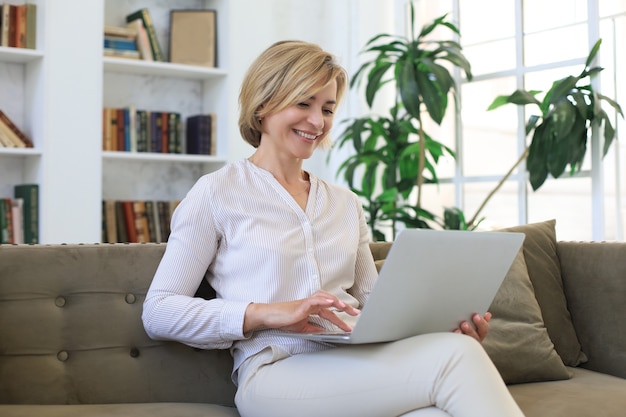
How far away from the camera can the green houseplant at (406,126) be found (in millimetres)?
3756

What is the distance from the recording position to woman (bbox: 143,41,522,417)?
5.23ft

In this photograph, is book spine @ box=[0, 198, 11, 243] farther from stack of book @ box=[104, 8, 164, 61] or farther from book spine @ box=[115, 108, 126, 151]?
stack of book @ box=[104, 8, 164, 61]

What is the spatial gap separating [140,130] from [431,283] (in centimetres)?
300

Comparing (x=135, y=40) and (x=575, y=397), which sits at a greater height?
(x=135, y=40)

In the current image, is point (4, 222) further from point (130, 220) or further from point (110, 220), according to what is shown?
point (130, 220)

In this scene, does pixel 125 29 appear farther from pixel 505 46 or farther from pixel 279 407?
pixel 279 407

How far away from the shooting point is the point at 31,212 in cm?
400

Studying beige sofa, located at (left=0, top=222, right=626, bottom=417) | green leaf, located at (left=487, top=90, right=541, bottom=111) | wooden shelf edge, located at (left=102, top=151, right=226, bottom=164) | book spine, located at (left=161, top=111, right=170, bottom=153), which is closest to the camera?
beige sofa, located at (left=0, top=222, right=626, bottom=417)

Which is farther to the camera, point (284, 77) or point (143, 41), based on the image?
point (143, 41)

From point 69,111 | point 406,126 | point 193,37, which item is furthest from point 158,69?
point 406,126

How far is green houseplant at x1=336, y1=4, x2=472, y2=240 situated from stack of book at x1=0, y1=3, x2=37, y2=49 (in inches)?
60.9

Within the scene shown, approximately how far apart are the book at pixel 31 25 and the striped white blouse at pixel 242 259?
Answer: 2371 millimetres

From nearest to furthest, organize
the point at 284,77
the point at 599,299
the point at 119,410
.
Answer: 1. the point at 119,410
2. the point at 284,77
3. the point at 599,299

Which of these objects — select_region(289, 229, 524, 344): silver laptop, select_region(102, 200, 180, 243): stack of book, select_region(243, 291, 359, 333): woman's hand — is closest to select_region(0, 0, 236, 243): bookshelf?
select_region(102, 200, 180, 243): stack of book
